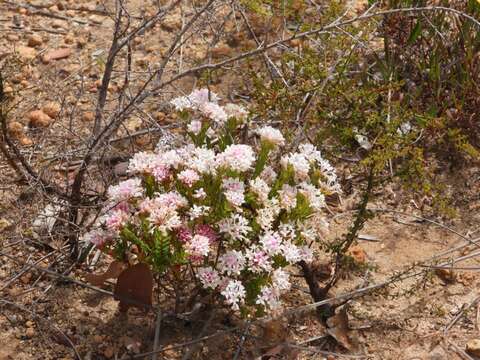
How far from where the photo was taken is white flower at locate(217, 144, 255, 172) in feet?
8.29

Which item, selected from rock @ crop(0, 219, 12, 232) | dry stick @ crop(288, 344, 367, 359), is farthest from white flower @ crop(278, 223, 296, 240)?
rock @ crop(0, 219, 12, 232)

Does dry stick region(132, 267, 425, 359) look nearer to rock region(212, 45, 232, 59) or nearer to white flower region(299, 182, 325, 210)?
white flower region(299, 182, 325, 210)

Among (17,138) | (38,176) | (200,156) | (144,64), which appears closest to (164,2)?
(144,64)

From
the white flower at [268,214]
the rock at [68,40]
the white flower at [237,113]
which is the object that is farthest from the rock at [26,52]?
the white flower at [268,214]

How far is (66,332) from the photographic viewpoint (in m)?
2.95

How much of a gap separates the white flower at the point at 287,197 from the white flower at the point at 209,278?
344 mm

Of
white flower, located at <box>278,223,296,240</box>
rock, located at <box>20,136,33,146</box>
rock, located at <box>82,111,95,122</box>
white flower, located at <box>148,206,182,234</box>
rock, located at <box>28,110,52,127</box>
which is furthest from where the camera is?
rock, located at <box>82,111,95,122</box>

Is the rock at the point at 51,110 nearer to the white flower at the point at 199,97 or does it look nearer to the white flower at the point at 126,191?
the white flower at the point at 199,97

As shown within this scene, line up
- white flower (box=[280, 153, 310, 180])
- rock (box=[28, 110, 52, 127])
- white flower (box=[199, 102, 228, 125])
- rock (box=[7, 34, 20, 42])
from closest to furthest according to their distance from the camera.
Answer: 1. white flower (box=[280, 153, 310, 180])
2. white flower (box=[199, 102, 228, 125])
3. rock (box=[28, 110, 52, 127])
4. rock (box=[7, 34, 20, 42])

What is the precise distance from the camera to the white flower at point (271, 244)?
2500 mm

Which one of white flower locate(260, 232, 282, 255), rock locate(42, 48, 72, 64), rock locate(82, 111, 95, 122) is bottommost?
rock locate(82, 111, 95, 122)

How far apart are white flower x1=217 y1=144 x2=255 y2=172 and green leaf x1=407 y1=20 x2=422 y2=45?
1.75 m

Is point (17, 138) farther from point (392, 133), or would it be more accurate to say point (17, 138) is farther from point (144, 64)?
point (392, 133)

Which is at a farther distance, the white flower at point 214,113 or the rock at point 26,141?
the rock at point 26,141
